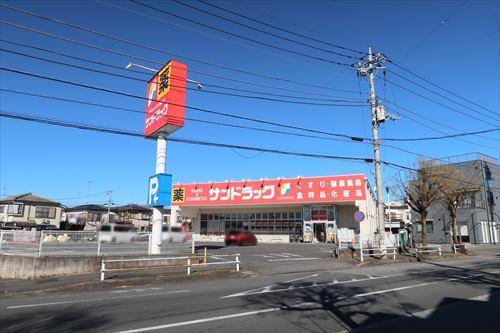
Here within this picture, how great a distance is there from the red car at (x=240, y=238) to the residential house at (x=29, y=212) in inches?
2154

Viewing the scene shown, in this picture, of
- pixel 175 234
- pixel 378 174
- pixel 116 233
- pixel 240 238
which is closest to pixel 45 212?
pixel 378 174

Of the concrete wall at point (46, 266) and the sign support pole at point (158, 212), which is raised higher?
the sign support pole at point (158, 212)

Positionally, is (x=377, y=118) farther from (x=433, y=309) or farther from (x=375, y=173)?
(x=433, y=309)

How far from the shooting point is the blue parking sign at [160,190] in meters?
20.6

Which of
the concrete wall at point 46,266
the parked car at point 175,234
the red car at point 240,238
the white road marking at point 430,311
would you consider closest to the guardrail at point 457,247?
the white road marking at point 430,311

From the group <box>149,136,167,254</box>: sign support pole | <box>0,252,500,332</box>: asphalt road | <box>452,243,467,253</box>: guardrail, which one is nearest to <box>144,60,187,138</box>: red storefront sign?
<box>149,136,167,254</box>: sign support pole

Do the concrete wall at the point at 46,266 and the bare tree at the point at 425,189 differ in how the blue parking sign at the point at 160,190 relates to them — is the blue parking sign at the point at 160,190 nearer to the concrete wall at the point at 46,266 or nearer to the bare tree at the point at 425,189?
Answer: the concrete wall at the point at 46,266

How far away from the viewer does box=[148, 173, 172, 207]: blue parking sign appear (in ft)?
67.5

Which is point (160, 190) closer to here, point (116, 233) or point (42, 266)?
point (42, 266)

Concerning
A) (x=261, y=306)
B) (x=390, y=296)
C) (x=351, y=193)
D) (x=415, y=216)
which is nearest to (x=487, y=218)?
(x=415, y=216)

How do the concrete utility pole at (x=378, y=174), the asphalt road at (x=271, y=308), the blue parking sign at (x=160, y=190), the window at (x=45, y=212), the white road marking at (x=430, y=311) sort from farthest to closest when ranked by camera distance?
the window at (x=45, y=212)
the concrete utility pole at (x=378, y=174)
the blue parking sign at (x=160, y=190)
the white road marking at (x=430, y=311)
the asphalt road at (x=271, y=308)

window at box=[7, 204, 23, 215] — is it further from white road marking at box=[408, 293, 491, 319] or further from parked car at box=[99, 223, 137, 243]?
white road marking at box=[408, 293, 491, 319]

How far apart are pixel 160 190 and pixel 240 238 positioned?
14762 millimetres

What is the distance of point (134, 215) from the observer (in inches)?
550
